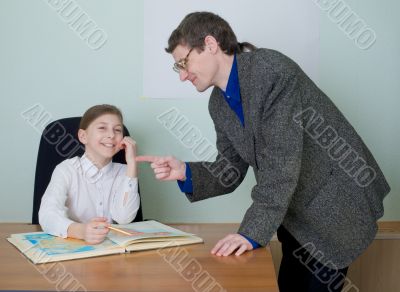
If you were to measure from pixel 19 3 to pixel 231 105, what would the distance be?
4.08 feet

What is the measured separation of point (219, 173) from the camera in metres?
1.66

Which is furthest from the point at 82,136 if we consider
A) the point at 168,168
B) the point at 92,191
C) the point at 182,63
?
the point at 182,63

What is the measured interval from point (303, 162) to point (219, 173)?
1.05 ft

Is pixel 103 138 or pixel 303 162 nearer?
pixel 303 162

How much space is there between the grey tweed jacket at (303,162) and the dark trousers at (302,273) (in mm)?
56

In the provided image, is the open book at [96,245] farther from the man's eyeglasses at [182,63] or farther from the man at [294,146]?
the man's eyeglasses at [182,63]

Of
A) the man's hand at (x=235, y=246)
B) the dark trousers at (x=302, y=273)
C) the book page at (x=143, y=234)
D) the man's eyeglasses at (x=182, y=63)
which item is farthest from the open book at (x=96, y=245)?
the man's eyeglasses at (x=182, y=63)

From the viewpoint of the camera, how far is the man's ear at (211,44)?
1451mm

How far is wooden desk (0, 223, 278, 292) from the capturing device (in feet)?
3.46

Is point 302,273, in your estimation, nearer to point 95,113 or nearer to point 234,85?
point 234,85

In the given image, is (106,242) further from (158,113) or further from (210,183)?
(158,113)

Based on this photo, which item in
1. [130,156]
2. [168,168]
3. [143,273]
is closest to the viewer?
[143,273]

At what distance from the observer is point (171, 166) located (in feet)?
5.19

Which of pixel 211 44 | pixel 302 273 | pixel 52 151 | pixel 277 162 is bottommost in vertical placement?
pixel 302 273
